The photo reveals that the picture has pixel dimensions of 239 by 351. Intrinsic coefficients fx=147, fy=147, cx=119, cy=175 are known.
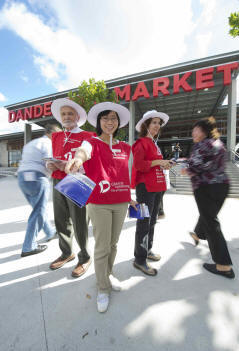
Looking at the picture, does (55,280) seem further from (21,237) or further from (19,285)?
(21,237)

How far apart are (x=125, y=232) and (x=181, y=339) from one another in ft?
6.42

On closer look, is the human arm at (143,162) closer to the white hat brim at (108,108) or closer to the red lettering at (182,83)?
the white hat brim at (108,108)

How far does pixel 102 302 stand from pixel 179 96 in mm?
16181

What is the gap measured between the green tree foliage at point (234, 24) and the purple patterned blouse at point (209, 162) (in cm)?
348

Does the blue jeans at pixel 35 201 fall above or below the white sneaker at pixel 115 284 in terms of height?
above

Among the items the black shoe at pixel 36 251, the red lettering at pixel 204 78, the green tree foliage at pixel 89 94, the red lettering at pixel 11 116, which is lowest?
the black shoe at pixel 36 251

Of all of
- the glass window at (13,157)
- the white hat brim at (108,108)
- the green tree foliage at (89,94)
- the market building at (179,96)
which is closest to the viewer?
the white hat brim at (108,108)

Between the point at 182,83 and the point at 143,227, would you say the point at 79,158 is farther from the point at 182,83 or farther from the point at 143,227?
the point at 182,83

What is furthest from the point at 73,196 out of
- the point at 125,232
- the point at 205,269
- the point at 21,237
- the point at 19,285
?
the point at 21,237

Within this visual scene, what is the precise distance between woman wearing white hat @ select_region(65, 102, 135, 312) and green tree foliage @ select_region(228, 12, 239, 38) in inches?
159

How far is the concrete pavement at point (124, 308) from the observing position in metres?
1.17

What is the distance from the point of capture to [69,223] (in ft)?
6.97

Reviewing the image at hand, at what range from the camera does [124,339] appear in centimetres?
119

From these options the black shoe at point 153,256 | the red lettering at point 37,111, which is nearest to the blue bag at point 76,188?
the black shoe at point 153,256
